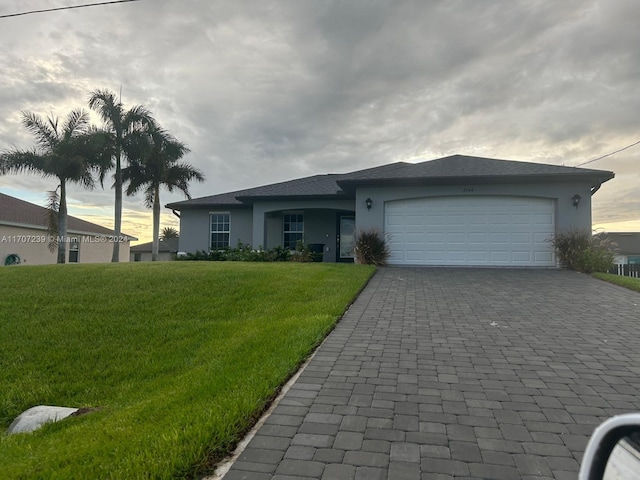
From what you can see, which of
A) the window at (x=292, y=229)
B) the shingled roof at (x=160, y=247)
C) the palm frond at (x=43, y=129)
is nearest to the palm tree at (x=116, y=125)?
the palm frond at (x=43, y=129)

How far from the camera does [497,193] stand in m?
13.5

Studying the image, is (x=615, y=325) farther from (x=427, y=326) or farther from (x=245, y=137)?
(x=245, y=137)

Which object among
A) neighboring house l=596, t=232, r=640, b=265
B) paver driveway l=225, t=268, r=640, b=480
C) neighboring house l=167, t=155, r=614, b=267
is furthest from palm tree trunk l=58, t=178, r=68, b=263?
neighboring house l=596, t=232, r=640, b=265

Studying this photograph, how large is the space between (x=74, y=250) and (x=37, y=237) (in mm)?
3327

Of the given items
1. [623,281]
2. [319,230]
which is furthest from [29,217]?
[623,281]

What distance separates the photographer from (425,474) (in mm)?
2438

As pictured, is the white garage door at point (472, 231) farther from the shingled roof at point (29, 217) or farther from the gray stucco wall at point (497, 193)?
the shingled roof at point (29, 217)

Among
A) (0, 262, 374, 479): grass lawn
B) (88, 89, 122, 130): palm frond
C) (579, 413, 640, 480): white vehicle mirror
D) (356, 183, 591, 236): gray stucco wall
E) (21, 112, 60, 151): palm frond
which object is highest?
(88, 89, 122, 130): palm frond

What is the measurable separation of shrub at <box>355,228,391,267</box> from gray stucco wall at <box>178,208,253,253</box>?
24.8 ft

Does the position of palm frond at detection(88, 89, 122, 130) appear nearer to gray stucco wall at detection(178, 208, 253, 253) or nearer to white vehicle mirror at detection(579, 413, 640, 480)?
gray stucco wall at detection(178, 208, 253, 253)

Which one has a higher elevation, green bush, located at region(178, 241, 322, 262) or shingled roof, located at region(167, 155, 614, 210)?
shingled roof, located at region(167, 155, 614, 210)

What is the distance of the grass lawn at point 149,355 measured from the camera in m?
2.79

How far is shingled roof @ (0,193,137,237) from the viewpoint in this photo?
20.9 metres

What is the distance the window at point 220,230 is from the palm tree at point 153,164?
3.27 metres
